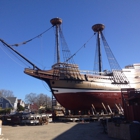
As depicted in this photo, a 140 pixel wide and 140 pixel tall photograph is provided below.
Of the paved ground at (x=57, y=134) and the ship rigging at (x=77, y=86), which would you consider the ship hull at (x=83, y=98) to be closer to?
the ship rigging at (x=77, y=86)

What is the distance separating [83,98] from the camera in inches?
981

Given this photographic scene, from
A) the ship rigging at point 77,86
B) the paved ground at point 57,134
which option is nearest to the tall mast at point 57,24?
the ship rigging at point 77,86

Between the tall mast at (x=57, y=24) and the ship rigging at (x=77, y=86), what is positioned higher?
the tall mast at (x=57, y=24)

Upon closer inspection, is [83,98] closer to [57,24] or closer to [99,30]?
[57,24]

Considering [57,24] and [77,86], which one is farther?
[57,24]

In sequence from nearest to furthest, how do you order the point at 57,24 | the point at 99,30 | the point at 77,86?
the point at 77,86 < the point at 57,24 < the point at 99,30

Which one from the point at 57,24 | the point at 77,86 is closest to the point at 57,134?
the point at 77,86

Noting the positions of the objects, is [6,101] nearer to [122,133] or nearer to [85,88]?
[85,88]

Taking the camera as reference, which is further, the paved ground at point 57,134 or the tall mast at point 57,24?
the tall mast at point 57,24

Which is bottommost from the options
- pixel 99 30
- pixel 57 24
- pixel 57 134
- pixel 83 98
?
pixel 57 134

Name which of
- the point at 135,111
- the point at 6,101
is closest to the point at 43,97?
the point at 6,101

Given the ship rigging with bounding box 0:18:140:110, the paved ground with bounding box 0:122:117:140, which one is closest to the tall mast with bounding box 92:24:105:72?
the ship rigging with bounding box 0:18:140:110

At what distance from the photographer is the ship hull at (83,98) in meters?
24.4

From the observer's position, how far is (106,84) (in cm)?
2778
